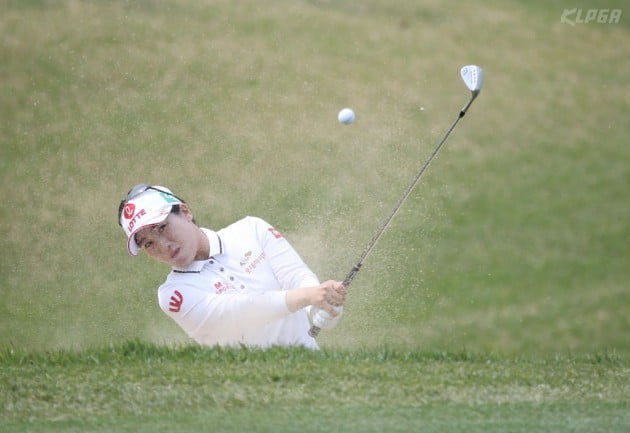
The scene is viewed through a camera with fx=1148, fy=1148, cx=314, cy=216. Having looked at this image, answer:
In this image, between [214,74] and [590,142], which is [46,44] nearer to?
[214,74]

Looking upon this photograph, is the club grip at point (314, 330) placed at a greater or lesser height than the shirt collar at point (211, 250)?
lesser

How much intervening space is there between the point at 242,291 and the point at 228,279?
0.07 metres

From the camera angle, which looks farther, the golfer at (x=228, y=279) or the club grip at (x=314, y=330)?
the club grip at (x=314, y=330)

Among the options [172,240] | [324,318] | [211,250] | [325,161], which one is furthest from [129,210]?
[325,161]

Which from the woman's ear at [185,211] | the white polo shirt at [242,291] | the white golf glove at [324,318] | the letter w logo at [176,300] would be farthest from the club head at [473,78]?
the letter w logo at [176,300]

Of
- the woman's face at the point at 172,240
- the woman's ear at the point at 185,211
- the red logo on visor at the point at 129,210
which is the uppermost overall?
the woman's ear at the point at 185,211

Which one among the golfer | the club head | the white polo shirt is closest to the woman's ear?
the golfer

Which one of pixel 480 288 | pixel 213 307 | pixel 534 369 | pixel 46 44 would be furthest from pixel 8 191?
pixel 534 369

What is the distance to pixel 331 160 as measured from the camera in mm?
8234

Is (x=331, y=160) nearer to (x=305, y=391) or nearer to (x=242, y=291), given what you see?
(x=242, y=291)

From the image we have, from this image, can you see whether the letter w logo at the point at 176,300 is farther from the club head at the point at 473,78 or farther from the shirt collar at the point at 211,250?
the club head at the point at 473,78

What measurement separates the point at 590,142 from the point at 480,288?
2104 millimetres

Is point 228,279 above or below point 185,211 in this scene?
below

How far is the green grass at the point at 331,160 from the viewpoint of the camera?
7320 millimetres
